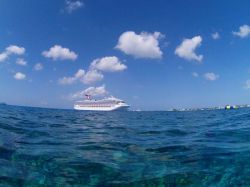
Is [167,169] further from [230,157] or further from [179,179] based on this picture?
[230,157]

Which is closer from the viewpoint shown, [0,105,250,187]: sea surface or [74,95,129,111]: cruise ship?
[0,105,250,187]: sea surface

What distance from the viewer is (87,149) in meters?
8.44

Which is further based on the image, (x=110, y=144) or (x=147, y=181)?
(x=110, y=144)

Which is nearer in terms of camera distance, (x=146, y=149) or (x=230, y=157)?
(x=230, y=157)

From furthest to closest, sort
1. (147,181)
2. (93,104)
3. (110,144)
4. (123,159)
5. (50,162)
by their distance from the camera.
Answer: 1. (93,104)
2. (110,144)
3. (123,159)
4. (50,162)
5. (147,181)

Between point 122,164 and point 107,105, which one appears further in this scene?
point 107,105

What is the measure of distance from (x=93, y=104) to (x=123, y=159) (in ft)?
401

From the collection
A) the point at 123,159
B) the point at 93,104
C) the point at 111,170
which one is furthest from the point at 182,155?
the point at 93,104

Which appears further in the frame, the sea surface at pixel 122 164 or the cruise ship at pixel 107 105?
the cruise ship at pixel 107 105

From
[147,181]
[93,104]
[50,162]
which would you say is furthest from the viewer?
[93,104]

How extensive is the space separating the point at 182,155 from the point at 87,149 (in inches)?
132

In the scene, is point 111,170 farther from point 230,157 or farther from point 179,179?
point 230,157

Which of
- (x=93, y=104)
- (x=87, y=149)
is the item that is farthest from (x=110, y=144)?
(x=93, y=104)

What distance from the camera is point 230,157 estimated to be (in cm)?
746
